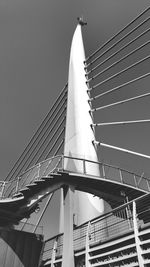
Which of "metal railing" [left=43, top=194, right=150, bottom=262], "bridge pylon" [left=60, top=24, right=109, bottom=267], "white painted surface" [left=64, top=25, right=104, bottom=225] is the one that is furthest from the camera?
"white painted surface" [left=64, top=25, right=104, bottom=225]

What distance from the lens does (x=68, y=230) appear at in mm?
10656

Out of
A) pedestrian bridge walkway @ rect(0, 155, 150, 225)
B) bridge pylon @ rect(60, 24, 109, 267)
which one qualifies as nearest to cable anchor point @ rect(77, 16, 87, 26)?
bridge pylon @ rect(60, 24, 109, 267)

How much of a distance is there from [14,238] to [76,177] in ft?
14.5

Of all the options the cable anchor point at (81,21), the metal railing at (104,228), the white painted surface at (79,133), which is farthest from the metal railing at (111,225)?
the cable anchor point at (81,21)

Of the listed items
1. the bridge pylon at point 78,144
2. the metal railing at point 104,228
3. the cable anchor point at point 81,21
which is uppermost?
the cable anchor point at point 81,21

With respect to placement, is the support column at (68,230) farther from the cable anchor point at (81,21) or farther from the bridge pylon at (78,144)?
the cable anchor point at (81,21)

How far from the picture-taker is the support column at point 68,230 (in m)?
9.87

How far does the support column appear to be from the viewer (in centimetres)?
987

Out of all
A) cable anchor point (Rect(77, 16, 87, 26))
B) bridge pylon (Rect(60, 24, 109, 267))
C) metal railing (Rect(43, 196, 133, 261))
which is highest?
cable anchor point (Rect(77, 16, 87, 26))

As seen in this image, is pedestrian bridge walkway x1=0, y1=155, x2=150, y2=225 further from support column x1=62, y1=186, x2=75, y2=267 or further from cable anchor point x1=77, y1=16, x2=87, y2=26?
A: cable anchor point x1=77, y1=16, x2=87, y2=26

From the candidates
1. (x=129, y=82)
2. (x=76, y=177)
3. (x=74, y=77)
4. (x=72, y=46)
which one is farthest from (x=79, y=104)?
(x=76, y=177)

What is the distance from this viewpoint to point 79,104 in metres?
21.1

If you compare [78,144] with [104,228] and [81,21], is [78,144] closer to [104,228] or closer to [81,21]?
[104,228]

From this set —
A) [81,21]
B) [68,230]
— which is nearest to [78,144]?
[68,230]
